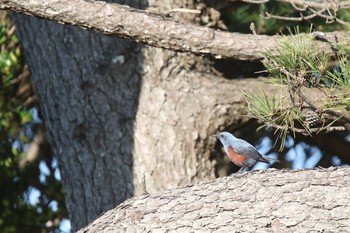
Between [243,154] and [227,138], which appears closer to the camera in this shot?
[243,154]

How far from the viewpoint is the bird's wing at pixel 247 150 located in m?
3.58

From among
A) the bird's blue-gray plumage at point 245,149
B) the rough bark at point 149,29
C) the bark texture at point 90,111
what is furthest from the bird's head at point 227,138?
the bark texture at point 90,111

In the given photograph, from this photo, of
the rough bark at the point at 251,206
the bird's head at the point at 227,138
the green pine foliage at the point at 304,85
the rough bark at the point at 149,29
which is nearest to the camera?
the rough bark at the point at 251,206

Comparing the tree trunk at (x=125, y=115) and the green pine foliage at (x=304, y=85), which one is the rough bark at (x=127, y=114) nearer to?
the tree trunk at (x=125, y=115)

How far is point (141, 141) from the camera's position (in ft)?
14.4

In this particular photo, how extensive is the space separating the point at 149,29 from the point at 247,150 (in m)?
0.63

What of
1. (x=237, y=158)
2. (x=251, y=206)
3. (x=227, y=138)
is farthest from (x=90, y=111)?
(x=251, y=206)

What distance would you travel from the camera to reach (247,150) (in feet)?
11.8

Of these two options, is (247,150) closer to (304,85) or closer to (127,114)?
(304,85)

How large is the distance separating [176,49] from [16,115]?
2.45 metres

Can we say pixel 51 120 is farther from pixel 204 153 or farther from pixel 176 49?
pixel 176 49

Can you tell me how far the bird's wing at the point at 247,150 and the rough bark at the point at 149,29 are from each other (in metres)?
0.38

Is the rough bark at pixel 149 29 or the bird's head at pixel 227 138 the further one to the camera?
the bird's head at pixel 227 138

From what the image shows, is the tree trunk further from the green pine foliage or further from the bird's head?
the green pine foliage
